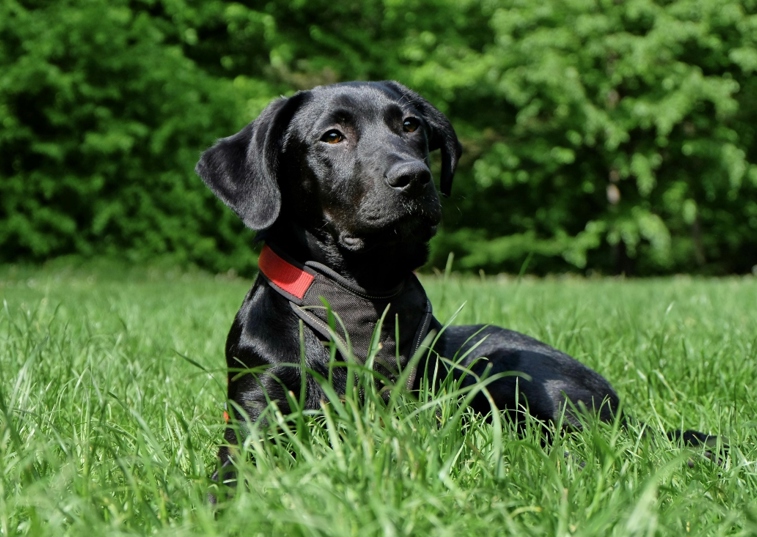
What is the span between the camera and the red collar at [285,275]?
2686 millimetres

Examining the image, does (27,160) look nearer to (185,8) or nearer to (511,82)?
(185,8)

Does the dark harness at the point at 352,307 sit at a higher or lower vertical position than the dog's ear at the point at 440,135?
lower

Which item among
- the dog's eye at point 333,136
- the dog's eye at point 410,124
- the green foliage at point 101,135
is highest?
the dog's eye at point 410,124

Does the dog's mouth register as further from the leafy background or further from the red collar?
the leafy background

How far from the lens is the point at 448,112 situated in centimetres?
1906

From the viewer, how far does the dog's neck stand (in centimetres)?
285

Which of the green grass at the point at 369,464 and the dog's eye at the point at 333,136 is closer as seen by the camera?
the green grass at the point at 369,464

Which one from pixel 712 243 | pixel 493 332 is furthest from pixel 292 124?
pixel 712 243

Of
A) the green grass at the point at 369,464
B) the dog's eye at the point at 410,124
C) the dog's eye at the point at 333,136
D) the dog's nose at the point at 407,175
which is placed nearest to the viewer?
the green grass at the point at 369,464

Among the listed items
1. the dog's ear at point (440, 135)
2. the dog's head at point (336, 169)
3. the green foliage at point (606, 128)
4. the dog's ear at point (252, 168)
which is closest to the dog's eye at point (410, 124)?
the dog's head at point (336, 169)

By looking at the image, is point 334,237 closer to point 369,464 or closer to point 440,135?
point 440,135

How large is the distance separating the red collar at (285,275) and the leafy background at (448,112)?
1115 centimetres

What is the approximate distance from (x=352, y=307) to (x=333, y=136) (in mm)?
661

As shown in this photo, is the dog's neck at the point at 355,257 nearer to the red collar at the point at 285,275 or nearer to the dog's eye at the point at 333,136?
the red collar at the point at 285,275
